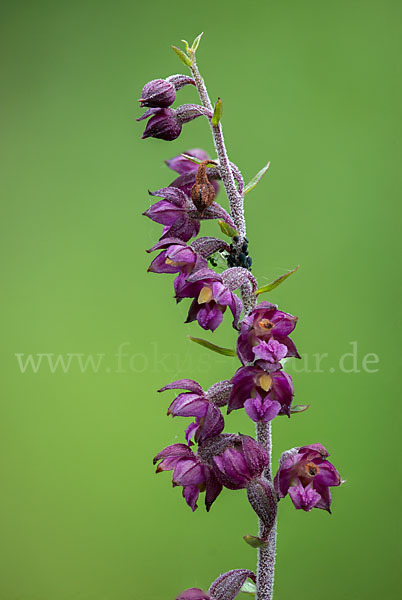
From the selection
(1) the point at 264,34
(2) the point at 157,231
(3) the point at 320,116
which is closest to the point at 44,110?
(1) the point at 264,34

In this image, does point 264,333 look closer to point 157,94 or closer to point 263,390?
point 263,390

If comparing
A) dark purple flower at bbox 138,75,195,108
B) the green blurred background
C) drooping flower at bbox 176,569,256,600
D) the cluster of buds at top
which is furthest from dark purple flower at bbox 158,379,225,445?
the green blurred background

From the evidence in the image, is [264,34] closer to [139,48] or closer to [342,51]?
[342,51]

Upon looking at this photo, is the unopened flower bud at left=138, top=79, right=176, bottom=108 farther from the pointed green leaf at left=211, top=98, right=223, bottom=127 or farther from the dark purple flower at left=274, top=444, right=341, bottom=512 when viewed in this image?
the dark purple flower at left=274, top=444, right=341, bottom=512

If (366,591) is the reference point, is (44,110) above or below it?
above

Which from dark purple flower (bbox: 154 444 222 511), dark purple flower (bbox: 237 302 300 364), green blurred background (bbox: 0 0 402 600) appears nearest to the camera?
dark purple flower (bbox: 237 302 300 364)

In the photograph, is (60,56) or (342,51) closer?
(342,51)
